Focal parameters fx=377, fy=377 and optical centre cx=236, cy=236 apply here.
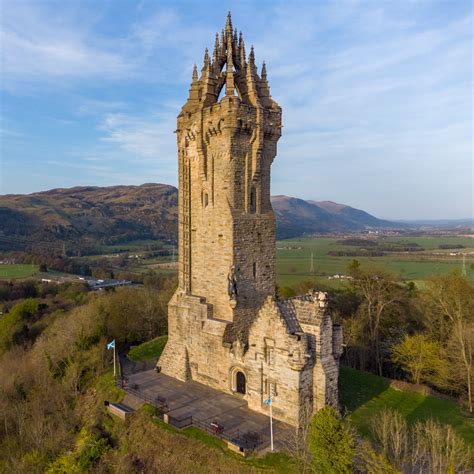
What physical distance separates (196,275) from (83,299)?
106 feet

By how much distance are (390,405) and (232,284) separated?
11766 mm

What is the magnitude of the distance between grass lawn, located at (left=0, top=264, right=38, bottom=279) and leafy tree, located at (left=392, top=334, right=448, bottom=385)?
233 ft

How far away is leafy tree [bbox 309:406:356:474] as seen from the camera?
40.2 ft

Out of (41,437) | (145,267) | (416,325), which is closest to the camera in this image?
(41,437)

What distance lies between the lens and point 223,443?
16.9m

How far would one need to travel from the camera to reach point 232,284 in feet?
72.3

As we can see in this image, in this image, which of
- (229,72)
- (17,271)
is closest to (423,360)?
(229,72)

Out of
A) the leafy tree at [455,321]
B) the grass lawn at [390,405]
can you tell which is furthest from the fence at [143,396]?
the leafy tree at [455,321]

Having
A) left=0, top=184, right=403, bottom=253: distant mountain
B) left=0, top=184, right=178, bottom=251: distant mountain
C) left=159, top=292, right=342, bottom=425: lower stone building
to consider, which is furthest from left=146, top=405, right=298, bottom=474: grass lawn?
left=0, top=184, right=178, bottom=251: distant mountain

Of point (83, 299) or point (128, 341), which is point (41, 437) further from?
point (83, 299)

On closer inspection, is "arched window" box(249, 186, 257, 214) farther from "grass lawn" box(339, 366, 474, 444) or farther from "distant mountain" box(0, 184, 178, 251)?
"distant mountain" box(0, 184, 178, 251)

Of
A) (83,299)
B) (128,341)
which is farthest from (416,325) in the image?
(83,299)

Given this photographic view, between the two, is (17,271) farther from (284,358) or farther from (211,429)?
(284,358)

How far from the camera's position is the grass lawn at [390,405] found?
2038 centimetres
